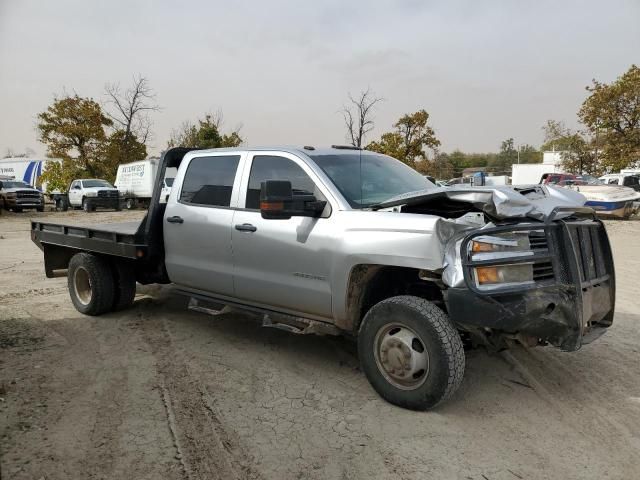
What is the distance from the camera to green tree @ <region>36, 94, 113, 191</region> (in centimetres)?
3116

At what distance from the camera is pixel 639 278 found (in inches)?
335

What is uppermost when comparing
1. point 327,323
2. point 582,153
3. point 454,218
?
point 582,153

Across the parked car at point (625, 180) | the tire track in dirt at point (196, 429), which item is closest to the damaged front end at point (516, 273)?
the tire track in dirt at point (196, 429)

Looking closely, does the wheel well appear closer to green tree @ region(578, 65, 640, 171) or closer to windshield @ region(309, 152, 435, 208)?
windshield @ region(309, 152, 435, 208)

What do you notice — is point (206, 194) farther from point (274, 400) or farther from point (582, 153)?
point (582, 153)

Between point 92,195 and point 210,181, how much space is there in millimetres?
24897

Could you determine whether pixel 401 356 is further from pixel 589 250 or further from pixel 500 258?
pixel 589 250

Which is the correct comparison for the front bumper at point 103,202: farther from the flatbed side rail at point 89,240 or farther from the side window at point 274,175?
the side window at point 274,175

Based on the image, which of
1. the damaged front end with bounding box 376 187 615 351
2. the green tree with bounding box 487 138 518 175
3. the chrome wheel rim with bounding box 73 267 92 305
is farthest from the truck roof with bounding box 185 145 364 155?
the green tree with bounding box 487 138 518 175

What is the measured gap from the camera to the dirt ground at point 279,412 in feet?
9.52

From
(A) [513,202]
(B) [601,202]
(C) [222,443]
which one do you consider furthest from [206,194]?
(B) [601,202]

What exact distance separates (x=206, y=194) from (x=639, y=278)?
290 inches

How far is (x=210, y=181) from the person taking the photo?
16.6 ft

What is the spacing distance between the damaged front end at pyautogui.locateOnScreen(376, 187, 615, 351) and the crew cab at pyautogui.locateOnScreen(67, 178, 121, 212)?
2677 centimetres
